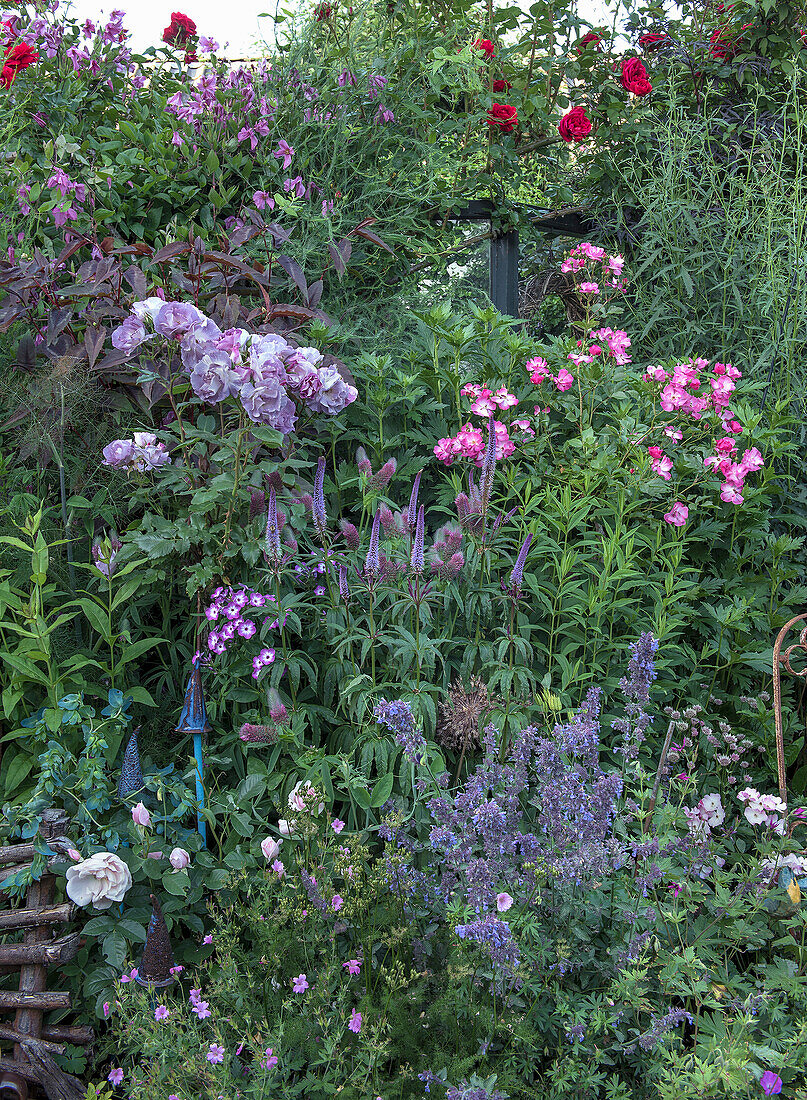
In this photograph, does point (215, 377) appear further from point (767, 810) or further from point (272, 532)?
point (767, 810)

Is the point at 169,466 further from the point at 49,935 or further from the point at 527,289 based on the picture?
the point at 527,289

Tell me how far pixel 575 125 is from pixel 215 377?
10.4 ft

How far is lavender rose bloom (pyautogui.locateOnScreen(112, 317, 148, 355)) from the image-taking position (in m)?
2.47

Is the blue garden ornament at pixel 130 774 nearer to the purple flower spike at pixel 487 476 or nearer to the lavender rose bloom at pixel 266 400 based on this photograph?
the lavender rose bloom at pixel 266 400

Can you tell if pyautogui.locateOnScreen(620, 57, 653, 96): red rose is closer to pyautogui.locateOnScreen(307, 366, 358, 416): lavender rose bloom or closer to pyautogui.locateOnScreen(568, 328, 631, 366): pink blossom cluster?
pyautogui.locateOnScreen(568, 328, 631, 366): pink blossom cluster

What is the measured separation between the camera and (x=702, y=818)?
222 cm

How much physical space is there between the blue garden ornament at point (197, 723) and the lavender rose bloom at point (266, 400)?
2.43ft

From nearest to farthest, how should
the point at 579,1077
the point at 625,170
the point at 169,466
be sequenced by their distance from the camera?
the point at 579,1077 → the point at 169,466 → the point at 625,170

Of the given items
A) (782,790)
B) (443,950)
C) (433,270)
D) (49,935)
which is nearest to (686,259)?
(433,270)

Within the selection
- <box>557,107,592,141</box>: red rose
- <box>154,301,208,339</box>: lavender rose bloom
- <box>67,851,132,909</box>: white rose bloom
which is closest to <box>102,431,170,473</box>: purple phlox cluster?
<box>154,301,208,339</box>: lavender rose bloom

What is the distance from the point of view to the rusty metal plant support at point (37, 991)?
75.2 inches

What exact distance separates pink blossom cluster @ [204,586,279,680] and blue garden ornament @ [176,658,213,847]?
0.11m

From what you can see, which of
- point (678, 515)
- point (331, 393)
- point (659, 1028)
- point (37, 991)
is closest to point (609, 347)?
point (678, 515)

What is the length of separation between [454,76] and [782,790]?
375 cm
